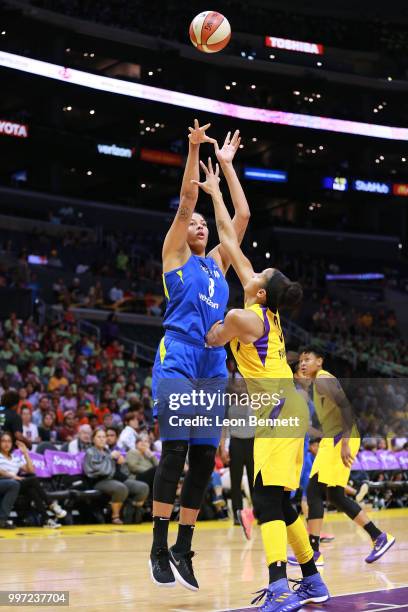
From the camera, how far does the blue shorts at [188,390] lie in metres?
6.04

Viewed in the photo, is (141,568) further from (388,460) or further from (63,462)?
(388,460)

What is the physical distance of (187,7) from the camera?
4059 centimetres

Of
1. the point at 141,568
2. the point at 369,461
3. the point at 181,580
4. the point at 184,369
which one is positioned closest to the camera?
the point at 181,580

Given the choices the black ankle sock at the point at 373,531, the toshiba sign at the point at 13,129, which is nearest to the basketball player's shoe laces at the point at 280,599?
the black ankle sock at the point at 373,531

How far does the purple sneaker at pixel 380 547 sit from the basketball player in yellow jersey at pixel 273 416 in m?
2.85

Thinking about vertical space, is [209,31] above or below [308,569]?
above

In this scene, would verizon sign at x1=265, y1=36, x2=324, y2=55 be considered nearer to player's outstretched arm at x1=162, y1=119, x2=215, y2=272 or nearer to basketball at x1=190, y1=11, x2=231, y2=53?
basketball at x1=190, y1=11, x2=231, y2=53

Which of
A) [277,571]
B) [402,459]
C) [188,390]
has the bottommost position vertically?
[402,459]

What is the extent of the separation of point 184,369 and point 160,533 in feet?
3.67

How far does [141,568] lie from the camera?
7.89 m

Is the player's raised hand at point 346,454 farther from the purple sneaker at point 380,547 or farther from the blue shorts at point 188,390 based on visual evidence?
the blue shorts at point 188,390

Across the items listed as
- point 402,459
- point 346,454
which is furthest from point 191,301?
point 402,459

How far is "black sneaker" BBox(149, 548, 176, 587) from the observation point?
588 centimetres

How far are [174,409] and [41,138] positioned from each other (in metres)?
30.5
